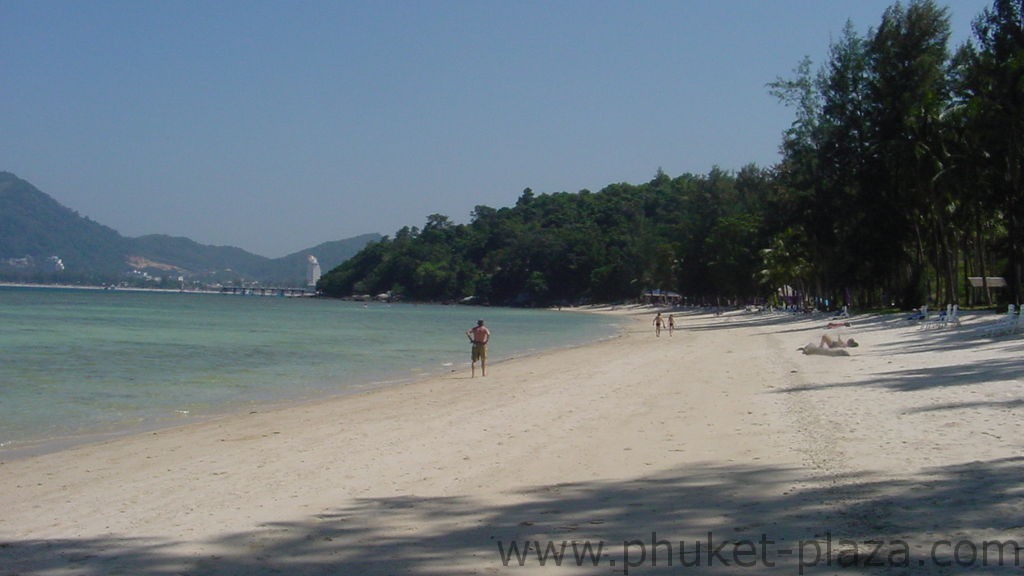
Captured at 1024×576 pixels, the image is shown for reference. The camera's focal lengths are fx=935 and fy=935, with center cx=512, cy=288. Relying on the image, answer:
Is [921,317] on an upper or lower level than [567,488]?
upper

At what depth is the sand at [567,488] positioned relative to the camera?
5848mm

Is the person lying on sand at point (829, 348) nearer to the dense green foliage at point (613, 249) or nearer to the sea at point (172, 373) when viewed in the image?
the sea at point (172, 373)

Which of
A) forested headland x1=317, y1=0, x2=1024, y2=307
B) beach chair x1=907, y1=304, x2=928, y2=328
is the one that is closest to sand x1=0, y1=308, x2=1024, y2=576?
beach chair x1=907, y1=304, x2=928, y2=328

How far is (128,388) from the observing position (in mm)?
22078

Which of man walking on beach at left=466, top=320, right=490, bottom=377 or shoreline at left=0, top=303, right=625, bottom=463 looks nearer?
shoreline at left=0, top=303, right=625, bottom=463

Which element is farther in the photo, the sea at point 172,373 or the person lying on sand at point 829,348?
the person lying on sand at point 829,348

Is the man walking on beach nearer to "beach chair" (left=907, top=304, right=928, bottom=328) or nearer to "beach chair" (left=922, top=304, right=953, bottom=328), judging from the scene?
"beach chair" (left=922, top=304, right=953, bottom=328)

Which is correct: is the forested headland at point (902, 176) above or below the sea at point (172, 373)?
above

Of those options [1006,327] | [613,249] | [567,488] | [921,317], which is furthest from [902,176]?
[613,249]

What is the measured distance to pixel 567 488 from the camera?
26.2 ft

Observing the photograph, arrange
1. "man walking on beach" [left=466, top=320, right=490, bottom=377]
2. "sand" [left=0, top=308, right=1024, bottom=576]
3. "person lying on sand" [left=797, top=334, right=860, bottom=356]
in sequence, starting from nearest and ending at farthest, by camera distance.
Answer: "sand" [left=0, top=308, right=1024, bottom=576], "person lying on sand" [left=797, top=334, right=860, bottom=356], "man walking on beach" [left=466, top=320, right=490, bottom=377]

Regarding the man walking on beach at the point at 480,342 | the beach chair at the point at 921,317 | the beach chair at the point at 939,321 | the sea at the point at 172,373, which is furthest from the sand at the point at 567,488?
the beach chair at the point at 921,317

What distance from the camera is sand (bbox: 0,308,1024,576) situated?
5848 millimetres

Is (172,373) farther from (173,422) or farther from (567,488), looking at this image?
(567,488)
